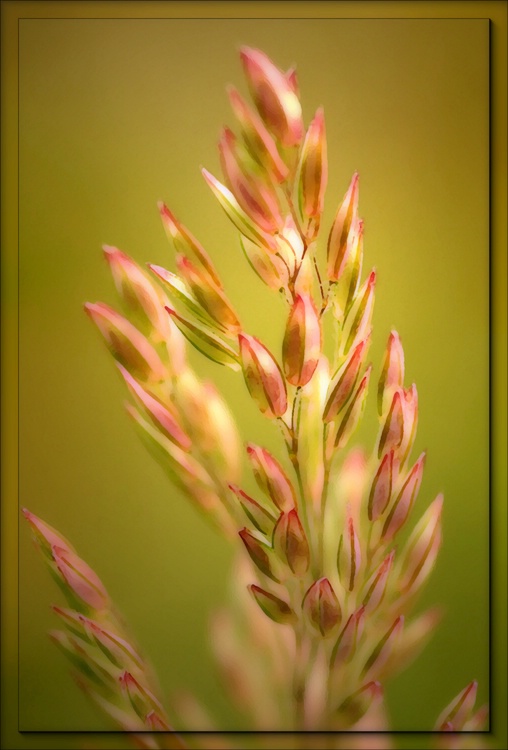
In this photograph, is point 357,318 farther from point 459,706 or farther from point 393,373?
point 459,706

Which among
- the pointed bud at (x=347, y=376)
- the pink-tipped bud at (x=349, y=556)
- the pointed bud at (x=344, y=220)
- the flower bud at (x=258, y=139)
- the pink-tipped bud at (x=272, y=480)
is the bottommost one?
the pink-tipped bud at (x=349, y=556)

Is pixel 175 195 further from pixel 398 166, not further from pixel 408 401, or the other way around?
pixel 408 401

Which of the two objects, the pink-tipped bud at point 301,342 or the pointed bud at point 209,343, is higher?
the pointed bud at point 209,343

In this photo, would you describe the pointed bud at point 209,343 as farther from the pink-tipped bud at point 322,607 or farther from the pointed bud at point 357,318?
the pink-tipped bud at point 322,607

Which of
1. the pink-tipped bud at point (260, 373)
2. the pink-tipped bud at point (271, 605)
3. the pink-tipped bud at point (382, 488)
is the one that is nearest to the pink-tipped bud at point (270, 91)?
the pink-tipped bud at point (260, 373)

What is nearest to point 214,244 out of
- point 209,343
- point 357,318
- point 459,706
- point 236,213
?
point 236,213
